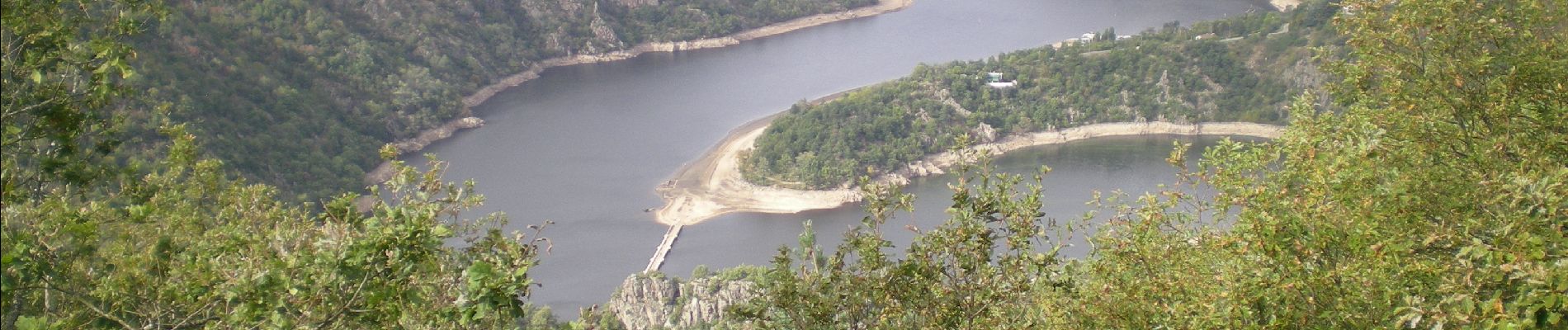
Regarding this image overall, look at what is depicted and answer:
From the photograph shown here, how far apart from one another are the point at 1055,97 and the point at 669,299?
31.8 metres

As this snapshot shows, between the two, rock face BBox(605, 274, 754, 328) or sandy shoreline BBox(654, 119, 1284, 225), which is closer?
rock face BBox(605, 274, 754, 328)

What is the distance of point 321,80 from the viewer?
58094mm

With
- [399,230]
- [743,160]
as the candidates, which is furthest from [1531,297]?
[743,160]

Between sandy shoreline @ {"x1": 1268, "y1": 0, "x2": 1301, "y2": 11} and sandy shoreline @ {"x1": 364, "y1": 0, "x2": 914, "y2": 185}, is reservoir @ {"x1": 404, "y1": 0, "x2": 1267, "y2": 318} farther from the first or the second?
sandy shoreline @ {"x1": 1268, "y1": 0, "x2": 1301, "y2": 11}

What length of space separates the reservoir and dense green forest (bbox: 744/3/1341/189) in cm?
269

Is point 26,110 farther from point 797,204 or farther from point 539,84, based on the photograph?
point 539,84

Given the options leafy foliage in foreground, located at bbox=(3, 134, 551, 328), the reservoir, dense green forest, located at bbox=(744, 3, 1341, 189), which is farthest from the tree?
dense green forest, located at bbox=(744, 3, 1341, 189)

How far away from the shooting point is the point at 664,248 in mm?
43844

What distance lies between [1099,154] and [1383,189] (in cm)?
4953

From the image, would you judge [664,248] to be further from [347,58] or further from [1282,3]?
[1282,3]

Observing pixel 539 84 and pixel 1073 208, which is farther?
pixel 539 84

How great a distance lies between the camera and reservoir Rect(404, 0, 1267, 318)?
44.0 m

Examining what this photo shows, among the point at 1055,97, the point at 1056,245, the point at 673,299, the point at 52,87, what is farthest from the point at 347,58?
the point at 1056,245

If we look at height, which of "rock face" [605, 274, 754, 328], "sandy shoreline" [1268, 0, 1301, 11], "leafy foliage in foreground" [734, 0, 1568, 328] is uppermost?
"leafy foliage in foreground" [734, 0, 1568, 328]
